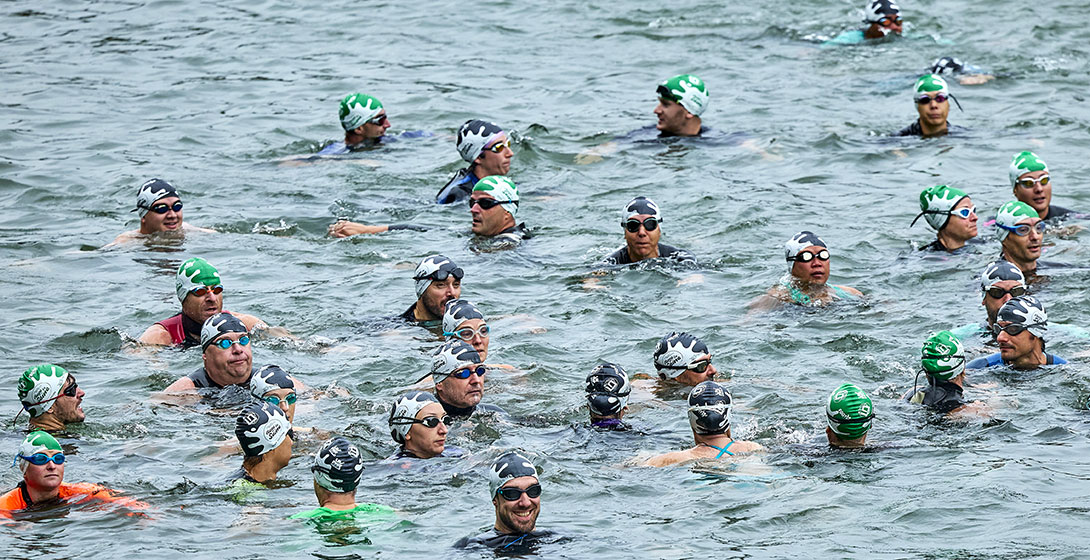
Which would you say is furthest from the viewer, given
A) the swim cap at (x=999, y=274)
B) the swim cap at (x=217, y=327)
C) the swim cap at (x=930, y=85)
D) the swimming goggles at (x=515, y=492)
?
the swim cap at (x=930, y=85)

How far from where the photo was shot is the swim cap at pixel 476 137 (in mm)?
20672

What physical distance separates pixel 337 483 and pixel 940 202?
10.1 meters

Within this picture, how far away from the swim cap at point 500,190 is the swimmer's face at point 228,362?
17.9 ft

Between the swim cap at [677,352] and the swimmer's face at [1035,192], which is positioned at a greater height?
the swimmer's face at [1035,192]

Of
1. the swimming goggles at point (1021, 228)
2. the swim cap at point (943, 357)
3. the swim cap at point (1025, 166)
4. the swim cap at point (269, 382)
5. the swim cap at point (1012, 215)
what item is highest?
the swim cap at point (1025, 166)

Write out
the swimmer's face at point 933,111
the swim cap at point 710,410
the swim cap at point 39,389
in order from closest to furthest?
the swim cap at point 710,410
the swim cap at point 39,389
the swimmer's face at point 933,111

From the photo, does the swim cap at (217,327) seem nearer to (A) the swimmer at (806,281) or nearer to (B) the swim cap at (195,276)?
(B) the swim cap at (195,276)

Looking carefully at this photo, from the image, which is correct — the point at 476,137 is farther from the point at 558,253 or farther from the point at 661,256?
the point at 661,256

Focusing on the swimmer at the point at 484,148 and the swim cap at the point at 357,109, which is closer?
the swimmer at the point at 484,148

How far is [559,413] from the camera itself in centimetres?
1434

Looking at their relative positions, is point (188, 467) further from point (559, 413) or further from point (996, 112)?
point (996, 112)

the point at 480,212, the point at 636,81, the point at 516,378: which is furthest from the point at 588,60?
the point at 516,378

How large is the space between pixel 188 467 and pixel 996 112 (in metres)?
17.1

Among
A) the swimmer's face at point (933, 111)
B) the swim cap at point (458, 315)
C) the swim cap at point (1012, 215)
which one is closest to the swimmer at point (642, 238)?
the swim cap at point (458, 315)
